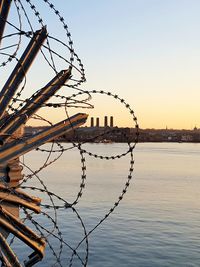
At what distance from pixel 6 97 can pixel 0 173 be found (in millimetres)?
1164

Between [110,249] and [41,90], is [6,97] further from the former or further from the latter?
[110,249]

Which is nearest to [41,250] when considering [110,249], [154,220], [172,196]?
[110,249]

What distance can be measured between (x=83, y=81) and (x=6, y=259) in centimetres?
303

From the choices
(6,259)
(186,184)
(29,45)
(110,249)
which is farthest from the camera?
(186,184)

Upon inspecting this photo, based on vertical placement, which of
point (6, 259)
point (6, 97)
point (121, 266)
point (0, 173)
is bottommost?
point (121, 266)

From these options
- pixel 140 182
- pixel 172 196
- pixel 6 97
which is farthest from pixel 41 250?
pixel 140 182

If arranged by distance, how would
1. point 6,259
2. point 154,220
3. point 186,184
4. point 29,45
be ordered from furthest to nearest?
point 186,184 → point 154,220 → point 29,45 → point 6,259

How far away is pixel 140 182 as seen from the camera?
75.8m

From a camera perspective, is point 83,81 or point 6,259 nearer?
point 6,259

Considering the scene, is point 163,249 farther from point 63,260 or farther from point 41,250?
point 41,250

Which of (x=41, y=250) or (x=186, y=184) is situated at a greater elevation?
Answer: (x=41, y=250)

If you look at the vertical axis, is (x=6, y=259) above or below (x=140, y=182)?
above

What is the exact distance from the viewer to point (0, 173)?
7.25 metres

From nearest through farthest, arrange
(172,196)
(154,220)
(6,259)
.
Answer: (6,259) → (154,220) → (172,196)
